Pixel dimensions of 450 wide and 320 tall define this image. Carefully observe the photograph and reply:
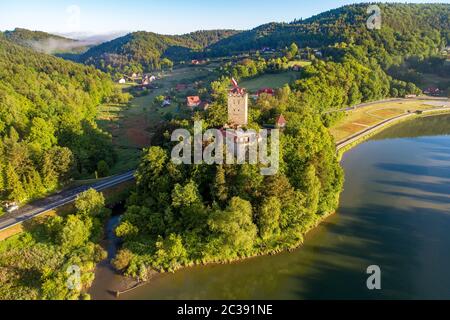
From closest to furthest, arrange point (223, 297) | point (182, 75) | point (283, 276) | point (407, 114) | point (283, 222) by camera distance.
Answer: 1. point (223, 297)
2. point (283, 276)
3. point (283, 222)
4. point (407, 114)
5. point (182, 75)

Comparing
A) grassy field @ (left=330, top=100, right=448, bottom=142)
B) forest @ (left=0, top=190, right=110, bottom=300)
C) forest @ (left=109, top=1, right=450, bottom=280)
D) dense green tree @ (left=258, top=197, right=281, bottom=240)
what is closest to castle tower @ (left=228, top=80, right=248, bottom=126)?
forest @ (left=109, top=1, right=450, bottom=280)

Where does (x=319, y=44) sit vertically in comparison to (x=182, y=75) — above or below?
above

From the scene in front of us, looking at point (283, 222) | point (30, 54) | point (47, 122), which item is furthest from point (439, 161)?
point (30, 54)

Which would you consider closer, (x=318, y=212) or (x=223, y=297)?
(x=223, y=297)

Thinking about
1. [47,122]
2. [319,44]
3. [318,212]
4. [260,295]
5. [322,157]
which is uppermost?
[319,44]

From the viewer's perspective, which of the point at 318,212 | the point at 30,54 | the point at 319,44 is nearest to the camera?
the point at 318,212

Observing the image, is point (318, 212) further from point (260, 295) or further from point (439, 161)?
point (439, 161)

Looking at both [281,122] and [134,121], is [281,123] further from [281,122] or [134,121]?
[134,121]

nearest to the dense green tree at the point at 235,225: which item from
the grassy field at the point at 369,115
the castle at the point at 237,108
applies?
the castle at the point at 237,108
